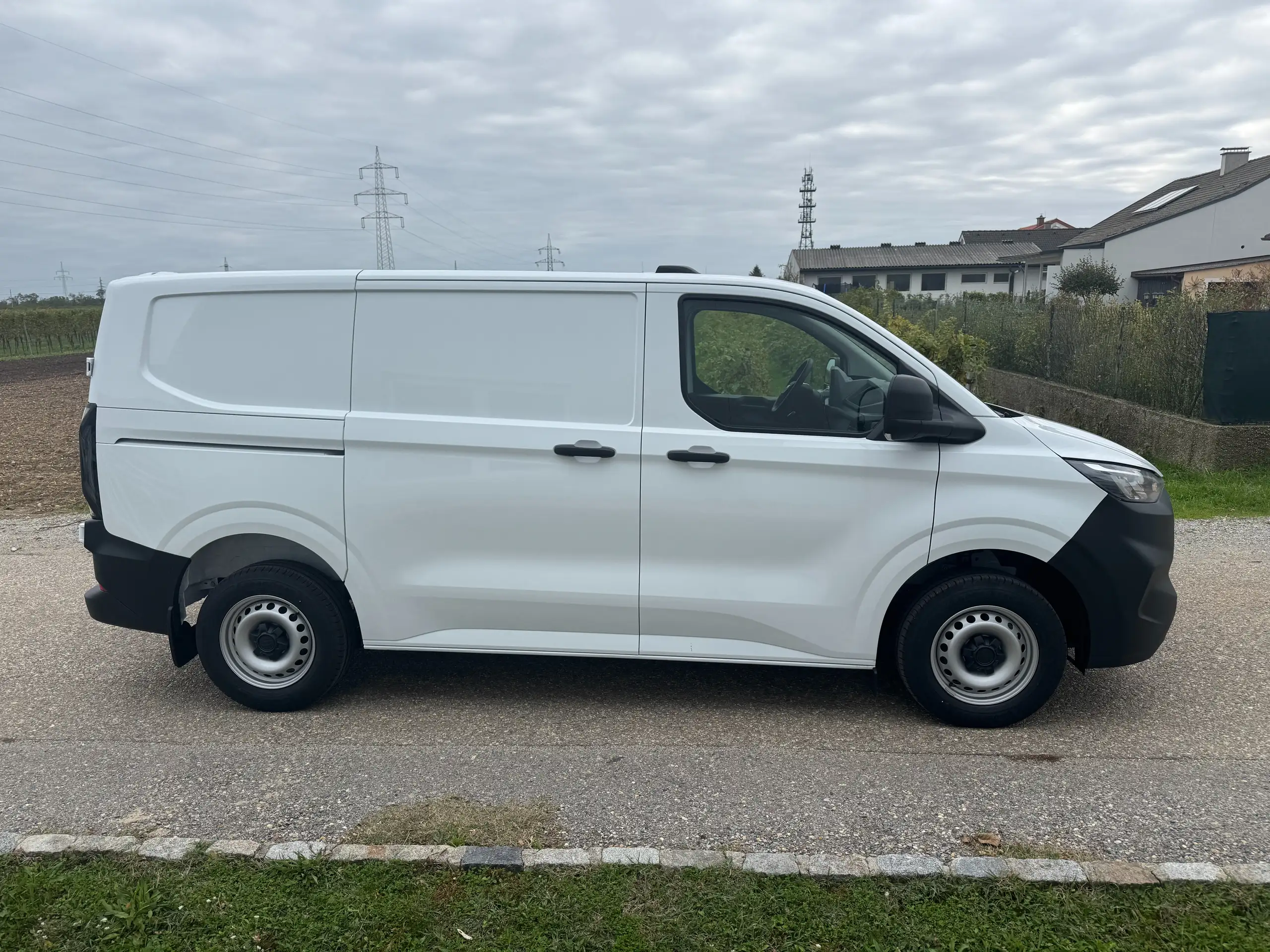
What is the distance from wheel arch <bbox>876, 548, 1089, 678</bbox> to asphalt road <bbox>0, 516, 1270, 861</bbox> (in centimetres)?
43

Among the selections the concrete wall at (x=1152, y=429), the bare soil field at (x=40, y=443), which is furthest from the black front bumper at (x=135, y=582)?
the concrete wall at (x=1152, y=429)

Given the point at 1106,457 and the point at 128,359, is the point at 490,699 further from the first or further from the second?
the point at 1106,457

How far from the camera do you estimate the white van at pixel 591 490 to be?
4.36 metres

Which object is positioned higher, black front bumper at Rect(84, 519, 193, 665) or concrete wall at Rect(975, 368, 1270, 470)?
concrete wall at Rect(975, 368, 1270, 470)

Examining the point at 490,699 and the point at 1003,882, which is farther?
the point at 490,699

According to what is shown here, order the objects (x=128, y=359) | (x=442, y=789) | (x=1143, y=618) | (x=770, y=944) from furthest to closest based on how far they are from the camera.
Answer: (x=128, y=359) < (x=1143, y=618) < (x=442, y=789) < (x=770, y=944)

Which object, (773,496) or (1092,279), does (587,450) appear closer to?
(773,496)

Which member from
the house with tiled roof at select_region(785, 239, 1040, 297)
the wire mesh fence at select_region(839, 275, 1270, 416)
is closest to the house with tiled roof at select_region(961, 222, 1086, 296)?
the house with tiled roof at select_region(785, 239, 1040, 297)

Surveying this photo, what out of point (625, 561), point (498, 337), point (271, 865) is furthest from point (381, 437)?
point (271, 865)

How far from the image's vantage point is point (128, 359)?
185 inches

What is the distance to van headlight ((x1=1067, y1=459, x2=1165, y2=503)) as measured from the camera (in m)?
4.30

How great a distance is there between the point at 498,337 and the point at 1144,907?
3.35 metres

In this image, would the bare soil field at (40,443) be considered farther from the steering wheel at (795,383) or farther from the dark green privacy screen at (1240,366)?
the dark green privacy screen at (1240,366)

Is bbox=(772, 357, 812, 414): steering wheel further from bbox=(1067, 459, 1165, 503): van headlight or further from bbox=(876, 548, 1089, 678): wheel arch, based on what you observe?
bbox=(1067, 459, 1165, 503): van headlight
